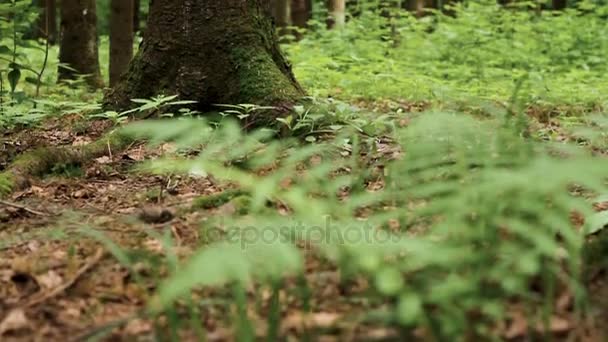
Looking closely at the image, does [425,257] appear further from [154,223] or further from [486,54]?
[486,54]

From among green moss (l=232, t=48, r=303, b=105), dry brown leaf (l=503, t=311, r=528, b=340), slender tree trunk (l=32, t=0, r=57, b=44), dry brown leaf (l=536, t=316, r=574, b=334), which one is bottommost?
slender tree trunk (l=32, t=0, r=57, b=44)

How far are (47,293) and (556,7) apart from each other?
52.8ft

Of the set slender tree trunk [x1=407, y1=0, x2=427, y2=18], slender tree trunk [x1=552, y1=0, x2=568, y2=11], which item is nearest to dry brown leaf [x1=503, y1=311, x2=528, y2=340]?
slender tree trunk [x1=407, y1=0, x2=427, y2=18]

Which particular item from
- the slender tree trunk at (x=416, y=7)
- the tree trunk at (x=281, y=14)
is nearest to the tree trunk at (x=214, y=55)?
the tree trunk at (x=281, y=14)

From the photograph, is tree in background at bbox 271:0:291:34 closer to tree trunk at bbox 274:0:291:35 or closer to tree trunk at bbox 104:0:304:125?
tree trunk at bbox 274:0:291:35

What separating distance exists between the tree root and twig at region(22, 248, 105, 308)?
4.21ft

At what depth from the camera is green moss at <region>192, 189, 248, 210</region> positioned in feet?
9.23

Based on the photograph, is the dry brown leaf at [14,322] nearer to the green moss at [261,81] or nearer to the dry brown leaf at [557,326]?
the dry brown leaf at [557,326]

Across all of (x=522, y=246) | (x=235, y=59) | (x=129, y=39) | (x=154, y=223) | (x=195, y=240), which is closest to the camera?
(x=522, y=246)

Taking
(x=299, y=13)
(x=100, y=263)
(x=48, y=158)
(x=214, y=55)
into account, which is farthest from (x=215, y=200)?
(x=299, y=13)

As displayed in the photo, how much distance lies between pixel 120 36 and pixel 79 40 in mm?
620

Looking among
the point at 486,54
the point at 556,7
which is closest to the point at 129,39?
the point at 486,54

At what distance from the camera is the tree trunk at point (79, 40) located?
809cm

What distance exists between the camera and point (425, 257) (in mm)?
1362
